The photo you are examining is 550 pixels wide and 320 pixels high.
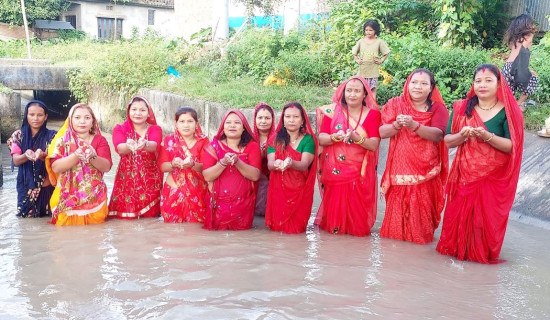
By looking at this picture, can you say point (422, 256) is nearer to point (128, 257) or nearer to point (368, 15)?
point (128, 257)

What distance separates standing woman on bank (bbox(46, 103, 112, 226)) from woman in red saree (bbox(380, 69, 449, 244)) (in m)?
2.62

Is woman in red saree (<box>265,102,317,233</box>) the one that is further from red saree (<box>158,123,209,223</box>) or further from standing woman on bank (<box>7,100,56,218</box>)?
standing woman on bank (<box>7,100,56,218</box>)

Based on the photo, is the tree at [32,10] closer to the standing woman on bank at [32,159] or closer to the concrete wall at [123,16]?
the concrete wall at [123,16]

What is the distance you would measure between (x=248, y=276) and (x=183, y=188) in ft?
4.95

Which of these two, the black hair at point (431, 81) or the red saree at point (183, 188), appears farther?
the red saree at point (183, 188)

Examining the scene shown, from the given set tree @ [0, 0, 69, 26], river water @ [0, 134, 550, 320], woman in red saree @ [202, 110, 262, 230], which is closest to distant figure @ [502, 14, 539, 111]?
river water @ [0, 134, 550, 320]

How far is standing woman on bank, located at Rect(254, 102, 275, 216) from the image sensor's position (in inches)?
202

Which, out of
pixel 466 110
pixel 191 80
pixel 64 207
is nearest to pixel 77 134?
pixel 64 207

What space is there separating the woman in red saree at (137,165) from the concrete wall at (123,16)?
23.0 metres

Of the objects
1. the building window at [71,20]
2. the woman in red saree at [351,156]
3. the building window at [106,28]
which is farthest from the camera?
the building window at [106,28]

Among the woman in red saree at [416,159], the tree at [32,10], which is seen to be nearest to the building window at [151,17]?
the tree at [32,10]

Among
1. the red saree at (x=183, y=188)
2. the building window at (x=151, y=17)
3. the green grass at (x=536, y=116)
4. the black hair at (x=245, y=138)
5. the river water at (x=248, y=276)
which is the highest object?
the building window at (x=151, y=17)

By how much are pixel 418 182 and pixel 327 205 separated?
0.88 metres

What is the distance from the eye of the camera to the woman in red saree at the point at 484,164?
13.4ft
